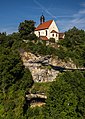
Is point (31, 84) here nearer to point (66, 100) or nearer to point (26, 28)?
point (66, 100)

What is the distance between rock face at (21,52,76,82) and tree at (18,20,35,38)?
21.8 ft

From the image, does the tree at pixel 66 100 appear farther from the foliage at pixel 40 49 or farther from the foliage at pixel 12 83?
the foliage at pixel 40 49

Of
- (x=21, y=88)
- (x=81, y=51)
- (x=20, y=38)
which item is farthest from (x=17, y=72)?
(x=81, y=51)

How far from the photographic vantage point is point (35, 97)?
41.9m

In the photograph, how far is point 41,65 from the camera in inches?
1754

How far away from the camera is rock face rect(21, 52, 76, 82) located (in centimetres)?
4369

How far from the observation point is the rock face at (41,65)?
143 feet

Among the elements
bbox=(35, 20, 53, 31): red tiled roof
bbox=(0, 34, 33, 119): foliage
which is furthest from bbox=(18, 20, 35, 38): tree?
bbox=(0, 34, 33, 119): foliage

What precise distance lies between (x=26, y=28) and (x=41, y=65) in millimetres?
9500

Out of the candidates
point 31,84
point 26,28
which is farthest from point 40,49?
point 26,28

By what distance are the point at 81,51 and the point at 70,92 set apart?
1093 cm

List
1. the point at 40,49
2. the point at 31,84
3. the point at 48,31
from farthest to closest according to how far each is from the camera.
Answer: the point at 48,31 < the point at 40,49 < the point at 31,84

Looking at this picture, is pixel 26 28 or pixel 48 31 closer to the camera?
pixel 26 28

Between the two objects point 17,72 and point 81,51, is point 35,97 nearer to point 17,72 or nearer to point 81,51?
point 17,72
